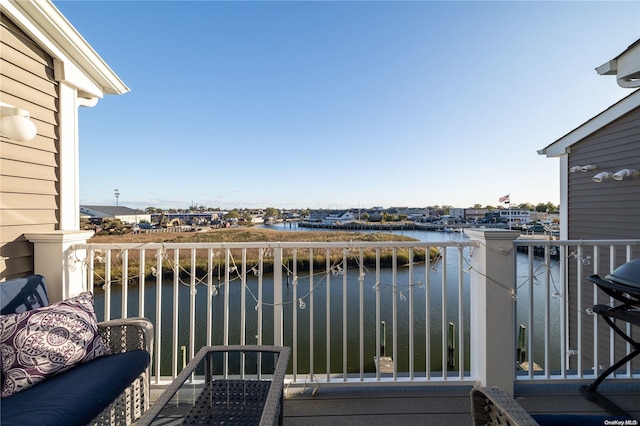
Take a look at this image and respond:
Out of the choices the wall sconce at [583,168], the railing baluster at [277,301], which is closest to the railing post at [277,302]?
the railing baluster at [277,301]

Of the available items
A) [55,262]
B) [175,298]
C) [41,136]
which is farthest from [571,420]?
[41,136]

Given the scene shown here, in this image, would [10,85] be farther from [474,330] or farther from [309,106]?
[309,106]

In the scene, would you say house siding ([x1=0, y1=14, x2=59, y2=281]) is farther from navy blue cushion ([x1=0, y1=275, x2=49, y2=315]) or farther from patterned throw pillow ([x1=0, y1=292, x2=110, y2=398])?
patterned throw pillow ([x1=0, y1=292, x2=110, y2=398])

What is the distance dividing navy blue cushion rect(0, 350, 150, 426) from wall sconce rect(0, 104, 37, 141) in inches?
53.2

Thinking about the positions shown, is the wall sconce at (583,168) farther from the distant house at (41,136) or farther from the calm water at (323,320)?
the distant house at (41,136)

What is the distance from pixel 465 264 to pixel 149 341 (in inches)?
89.4

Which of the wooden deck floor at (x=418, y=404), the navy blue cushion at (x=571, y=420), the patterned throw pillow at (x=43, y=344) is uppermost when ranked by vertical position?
the patterned throw pillow at (x=43, y=344)

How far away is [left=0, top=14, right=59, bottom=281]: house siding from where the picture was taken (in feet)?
6.10

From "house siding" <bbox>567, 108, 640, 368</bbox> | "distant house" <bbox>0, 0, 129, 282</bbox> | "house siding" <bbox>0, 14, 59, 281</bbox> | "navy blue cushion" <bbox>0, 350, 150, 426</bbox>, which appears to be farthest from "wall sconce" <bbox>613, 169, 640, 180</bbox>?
"house siding" <bbox>0, 14, 59, 281</bbox>

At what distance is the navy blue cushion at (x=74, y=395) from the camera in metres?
1.11

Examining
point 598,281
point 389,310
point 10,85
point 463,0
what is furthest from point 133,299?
point 463,0

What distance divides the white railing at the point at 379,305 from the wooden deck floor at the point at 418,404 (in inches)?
3.1

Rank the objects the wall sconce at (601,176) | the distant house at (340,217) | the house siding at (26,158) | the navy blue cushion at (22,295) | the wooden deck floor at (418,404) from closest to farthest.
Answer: the navy blue cushion at (22,295)
the wooden deck floor at (418,404)
the house siding at (26,158)
the wall sconce at (601,176)
the distant house at (340,217)

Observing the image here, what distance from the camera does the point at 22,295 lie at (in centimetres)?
163
